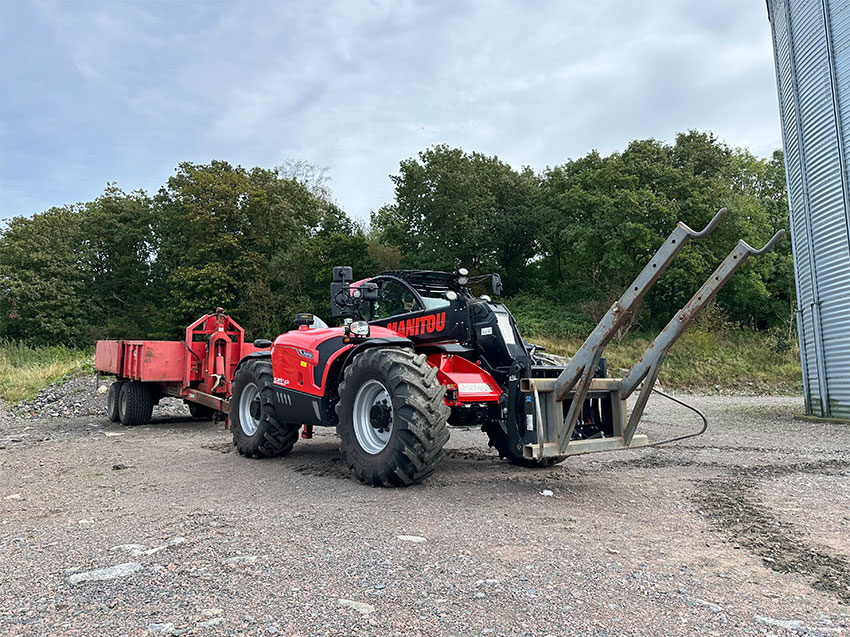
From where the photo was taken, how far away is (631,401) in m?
14.8

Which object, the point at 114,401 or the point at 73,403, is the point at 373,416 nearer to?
the point at 114,401

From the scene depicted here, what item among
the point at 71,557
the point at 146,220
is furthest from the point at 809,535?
the point at 146,220

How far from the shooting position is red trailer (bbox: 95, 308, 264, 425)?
11.8m

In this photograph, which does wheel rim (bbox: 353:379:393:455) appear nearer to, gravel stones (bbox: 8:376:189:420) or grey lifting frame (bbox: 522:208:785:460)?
grey lifting frame (bbox: 522:208:785:460)

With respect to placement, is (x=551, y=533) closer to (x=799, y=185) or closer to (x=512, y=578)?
(x=512, y=578)

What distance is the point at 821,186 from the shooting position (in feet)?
40.5

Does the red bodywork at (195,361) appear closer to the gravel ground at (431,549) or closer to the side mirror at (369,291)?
the gravel ground at (431,549)

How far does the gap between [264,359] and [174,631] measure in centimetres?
588

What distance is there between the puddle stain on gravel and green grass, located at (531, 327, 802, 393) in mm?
14243

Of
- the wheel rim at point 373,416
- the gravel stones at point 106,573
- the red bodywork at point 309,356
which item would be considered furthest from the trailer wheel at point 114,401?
the gravel stones at point 106,573

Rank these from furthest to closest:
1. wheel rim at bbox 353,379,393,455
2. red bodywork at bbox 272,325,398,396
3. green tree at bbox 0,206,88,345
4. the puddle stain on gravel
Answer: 1. green tree at bbox 0,206,88,345
2. red bodywork at bbox 272,325,398,396
3. wheel rim at bbox 353,379,393,455
4. the puddle stain on gravel

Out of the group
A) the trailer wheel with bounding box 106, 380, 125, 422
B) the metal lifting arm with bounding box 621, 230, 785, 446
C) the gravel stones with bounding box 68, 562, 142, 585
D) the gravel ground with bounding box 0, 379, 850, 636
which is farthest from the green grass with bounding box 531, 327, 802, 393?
the gravel stones with bounding box 68, 562, 142, 585

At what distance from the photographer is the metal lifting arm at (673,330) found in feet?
16.5

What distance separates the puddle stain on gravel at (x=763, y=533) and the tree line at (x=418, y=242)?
25.6 metres
